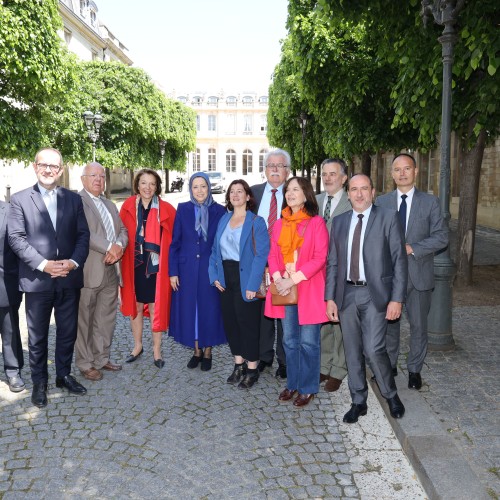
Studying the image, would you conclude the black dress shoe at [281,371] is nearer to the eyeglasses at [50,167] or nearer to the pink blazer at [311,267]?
the pink blazer at [311,267]

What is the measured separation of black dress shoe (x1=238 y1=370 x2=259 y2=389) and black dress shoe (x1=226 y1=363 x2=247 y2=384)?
0.09 m

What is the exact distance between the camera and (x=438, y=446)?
3404mm

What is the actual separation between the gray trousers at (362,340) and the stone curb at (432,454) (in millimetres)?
253

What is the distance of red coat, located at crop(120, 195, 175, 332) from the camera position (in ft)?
17.1

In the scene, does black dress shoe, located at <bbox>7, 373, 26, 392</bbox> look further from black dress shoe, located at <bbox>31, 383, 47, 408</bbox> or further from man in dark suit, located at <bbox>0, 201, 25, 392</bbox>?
black dress shoe, located at <bbox>31, 383, 47, 408</bbox>

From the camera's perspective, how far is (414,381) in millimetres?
4469

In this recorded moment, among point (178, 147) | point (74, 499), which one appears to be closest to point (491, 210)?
point (74, 499)

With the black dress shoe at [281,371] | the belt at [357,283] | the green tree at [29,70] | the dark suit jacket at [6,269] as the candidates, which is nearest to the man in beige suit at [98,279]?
the dark suit jacket at [6,269]

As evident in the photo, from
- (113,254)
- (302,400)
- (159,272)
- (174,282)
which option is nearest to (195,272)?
(174,282)

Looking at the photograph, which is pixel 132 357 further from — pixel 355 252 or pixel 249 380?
pixel 355 252

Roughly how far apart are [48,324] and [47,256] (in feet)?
2.04

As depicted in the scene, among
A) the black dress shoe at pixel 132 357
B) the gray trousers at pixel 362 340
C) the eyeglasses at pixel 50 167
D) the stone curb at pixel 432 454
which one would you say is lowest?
the black dress shoe at pixel 132 357

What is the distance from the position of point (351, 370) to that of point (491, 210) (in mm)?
16193

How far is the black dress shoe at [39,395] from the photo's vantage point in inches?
168
